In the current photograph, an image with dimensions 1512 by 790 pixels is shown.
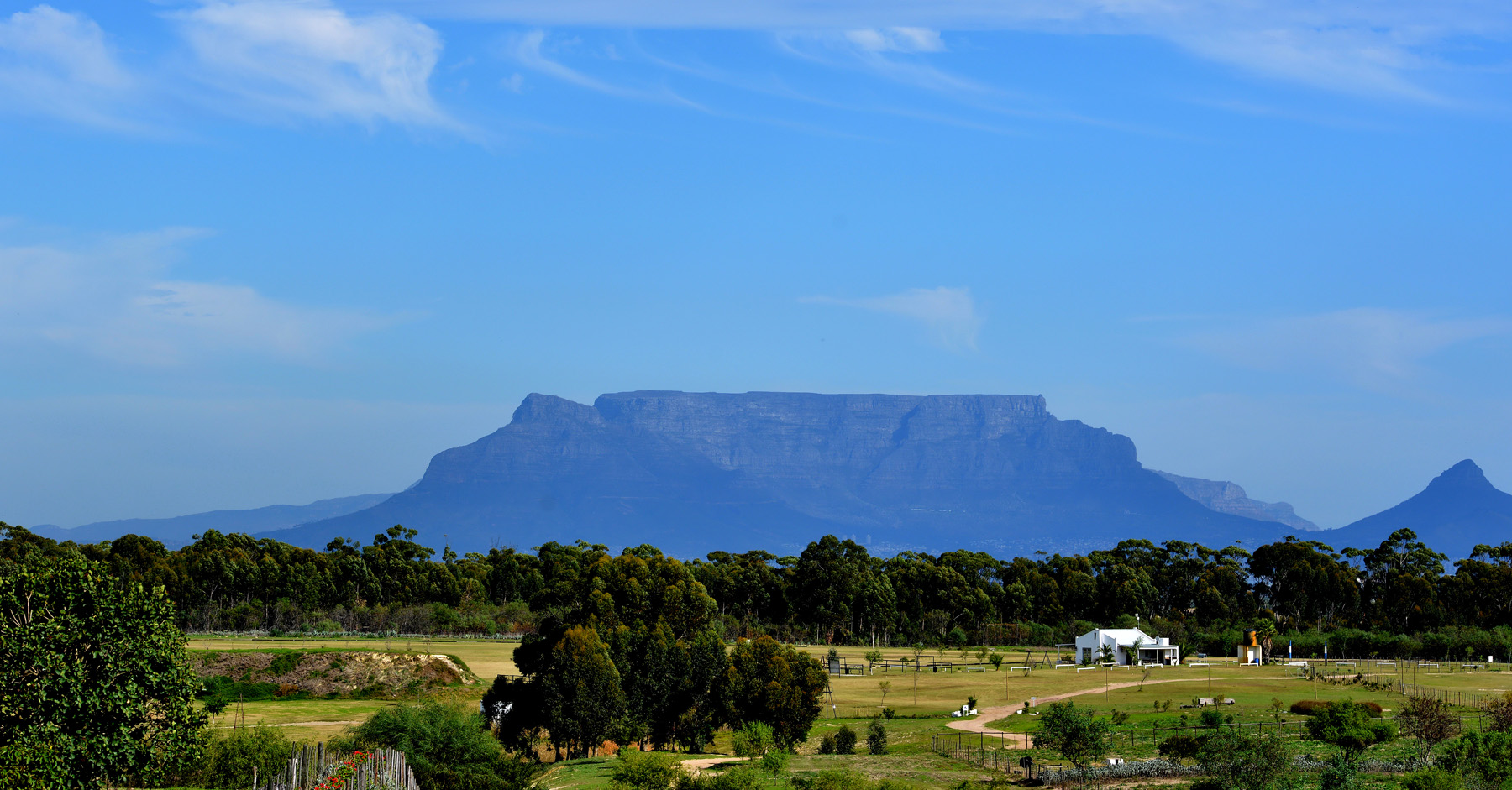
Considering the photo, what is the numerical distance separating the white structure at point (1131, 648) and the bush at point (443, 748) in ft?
211

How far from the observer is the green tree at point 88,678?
2367 cm

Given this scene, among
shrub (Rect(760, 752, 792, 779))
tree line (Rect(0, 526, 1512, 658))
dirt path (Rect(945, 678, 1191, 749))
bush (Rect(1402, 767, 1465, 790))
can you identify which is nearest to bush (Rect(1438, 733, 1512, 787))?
bush (Rect(1402, 767, 1465, 790))

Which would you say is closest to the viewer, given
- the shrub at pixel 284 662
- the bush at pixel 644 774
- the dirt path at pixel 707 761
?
the bush at pixel 644 774

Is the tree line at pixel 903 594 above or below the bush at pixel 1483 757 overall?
above

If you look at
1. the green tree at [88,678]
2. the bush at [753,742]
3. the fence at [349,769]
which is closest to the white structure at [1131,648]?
the bush at [753,742]

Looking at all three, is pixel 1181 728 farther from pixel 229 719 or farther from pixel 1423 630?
pixel 1423 630

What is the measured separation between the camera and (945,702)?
6912 cm

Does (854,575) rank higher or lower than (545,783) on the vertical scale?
higher

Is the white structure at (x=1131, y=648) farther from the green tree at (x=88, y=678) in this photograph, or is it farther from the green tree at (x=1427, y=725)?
the green tree at (x=88, y=678)

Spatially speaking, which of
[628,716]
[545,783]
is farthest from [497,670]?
[545,783]

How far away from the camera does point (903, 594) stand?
11888 centimetres

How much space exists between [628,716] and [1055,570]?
88374mm

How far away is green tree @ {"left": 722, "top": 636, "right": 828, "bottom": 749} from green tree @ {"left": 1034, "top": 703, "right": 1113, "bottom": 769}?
9.96 meters

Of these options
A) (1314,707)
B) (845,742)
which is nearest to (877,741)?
(845,742)
